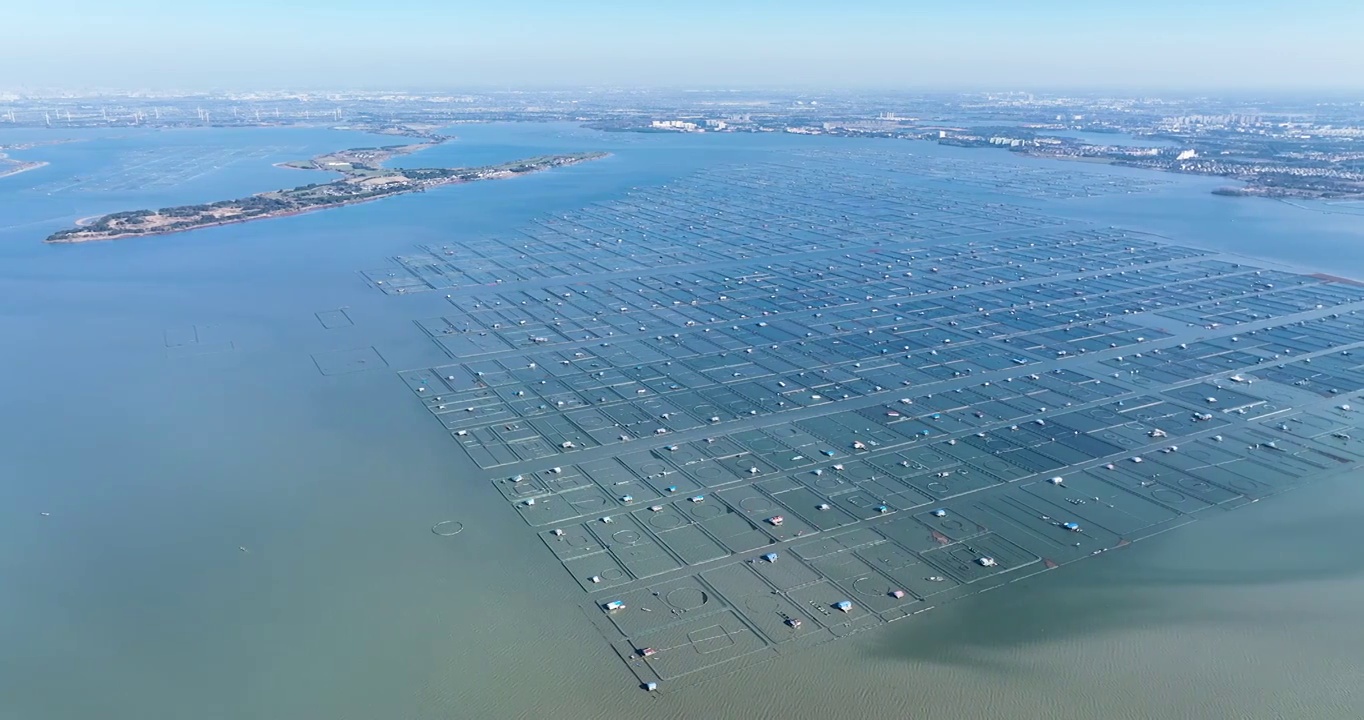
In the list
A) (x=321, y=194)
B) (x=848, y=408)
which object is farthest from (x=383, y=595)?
(x=321, y=194)

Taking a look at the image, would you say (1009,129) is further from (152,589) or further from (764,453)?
(152,589)

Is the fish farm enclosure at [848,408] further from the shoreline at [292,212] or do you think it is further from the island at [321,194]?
the island at [321,194]

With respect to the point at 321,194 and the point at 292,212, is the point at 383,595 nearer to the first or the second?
the point at 292,212

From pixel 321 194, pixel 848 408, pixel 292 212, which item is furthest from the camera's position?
pixel 321 194

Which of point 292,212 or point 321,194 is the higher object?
point 321,194

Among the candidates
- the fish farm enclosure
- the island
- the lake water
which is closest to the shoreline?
the island

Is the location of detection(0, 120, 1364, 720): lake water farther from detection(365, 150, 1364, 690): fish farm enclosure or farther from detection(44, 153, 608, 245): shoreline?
detection(44, 153, 608, 245): shoreline
